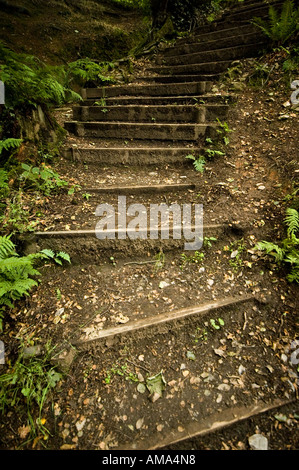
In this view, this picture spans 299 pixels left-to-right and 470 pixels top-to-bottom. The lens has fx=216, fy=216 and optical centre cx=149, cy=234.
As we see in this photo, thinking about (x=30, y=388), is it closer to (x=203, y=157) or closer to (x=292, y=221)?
(x=292, y=221)

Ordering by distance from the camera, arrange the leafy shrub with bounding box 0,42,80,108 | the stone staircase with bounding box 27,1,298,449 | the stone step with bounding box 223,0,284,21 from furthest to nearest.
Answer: the stone step with bounding box 223,0,284,21
the leafy shrub with bounding box 0,42,80,108
the stone staircase with bounding box 27,1,298,449

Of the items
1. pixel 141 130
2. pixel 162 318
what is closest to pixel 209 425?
pixel 162 318

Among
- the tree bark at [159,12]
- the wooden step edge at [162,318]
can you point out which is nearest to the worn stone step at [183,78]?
the tree bark at [159,12]

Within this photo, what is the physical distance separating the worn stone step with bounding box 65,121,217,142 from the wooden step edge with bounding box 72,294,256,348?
9.60 ft

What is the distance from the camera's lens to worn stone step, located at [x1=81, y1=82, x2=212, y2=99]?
4582 millimetres

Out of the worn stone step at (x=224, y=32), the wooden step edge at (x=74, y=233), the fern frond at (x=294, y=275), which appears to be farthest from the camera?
the worn stone step at (x=224, y=32)

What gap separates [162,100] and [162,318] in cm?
438

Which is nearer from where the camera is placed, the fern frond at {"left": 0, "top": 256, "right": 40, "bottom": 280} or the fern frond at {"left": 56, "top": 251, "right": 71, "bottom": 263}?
the fern frond at {"left": 0, "top": 256, "right": 40, "bottom": 280}

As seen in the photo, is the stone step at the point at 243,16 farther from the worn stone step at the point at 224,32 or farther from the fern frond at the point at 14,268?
the fern frond at the point at 14,268

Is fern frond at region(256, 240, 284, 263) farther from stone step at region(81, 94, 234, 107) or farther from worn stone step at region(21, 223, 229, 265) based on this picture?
stone step at region(81, 94, 234, 107)

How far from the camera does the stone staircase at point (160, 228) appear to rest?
5.72 feet

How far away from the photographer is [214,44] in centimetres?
564

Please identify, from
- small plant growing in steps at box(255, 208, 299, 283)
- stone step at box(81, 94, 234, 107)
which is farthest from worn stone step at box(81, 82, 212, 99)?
small plant growing in steps at box(255, 208, 299, 283)

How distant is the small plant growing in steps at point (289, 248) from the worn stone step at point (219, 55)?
461 cm
